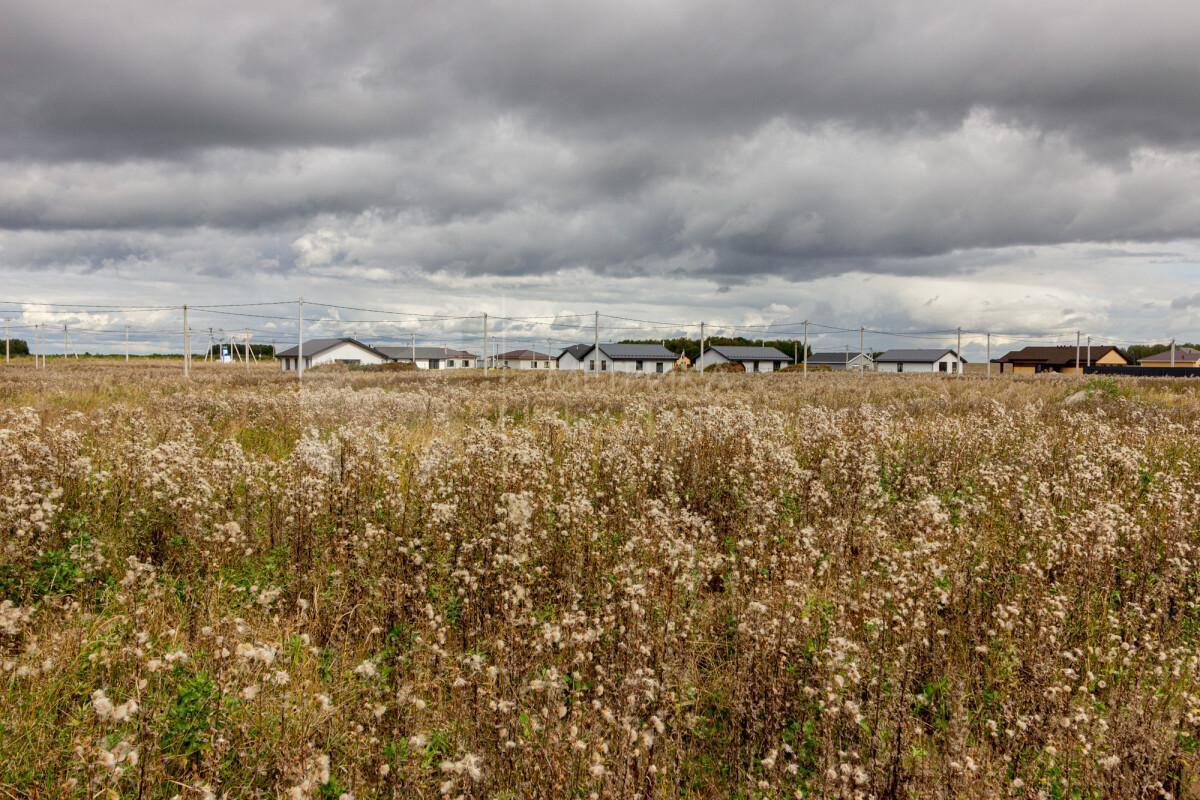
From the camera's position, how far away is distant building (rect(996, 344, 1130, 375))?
Answer: 87.2m

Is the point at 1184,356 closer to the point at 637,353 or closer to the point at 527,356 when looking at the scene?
the point at 637,353

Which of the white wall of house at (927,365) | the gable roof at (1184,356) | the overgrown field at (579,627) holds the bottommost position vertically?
the overgrown field at (579,627)

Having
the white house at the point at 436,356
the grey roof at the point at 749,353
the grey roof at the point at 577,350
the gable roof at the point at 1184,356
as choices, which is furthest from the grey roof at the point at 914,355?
the white house at the point at 436,356

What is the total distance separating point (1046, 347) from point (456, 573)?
119550 mm

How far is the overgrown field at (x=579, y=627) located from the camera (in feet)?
9.49

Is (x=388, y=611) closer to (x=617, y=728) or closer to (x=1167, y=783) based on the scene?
(x=617, y=728)

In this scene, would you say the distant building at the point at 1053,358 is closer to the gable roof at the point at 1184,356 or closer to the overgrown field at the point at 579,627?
the gable roof at the point at 1184,356

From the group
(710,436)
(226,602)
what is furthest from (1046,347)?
(226,602)

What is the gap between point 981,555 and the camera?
224 inches

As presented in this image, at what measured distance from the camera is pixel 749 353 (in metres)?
102

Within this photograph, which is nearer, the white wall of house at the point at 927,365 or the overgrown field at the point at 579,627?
the overgrown field at the point at 579,627

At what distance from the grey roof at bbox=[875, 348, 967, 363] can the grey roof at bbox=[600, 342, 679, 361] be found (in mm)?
37162

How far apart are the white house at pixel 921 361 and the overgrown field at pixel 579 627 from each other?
97.0m

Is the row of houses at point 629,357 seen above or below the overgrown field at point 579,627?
above
